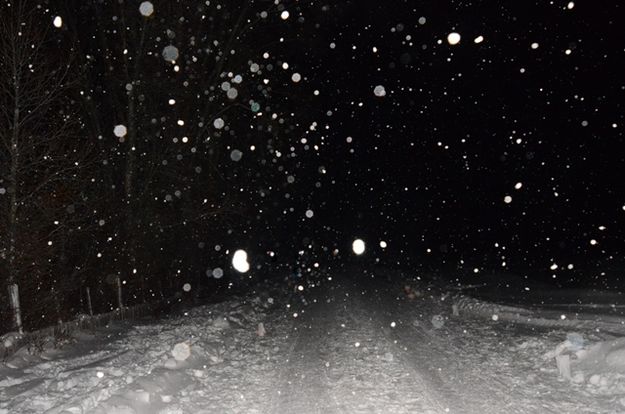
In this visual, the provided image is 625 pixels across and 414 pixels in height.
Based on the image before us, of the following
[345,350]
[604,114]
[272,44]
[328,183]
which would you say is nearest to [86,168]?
[345,350]

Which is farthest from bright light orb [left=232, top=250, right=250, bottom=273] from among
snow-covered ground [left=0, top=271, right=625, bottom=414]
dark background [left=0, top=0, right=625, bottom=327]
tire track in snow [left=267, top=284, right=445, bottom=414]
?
tire track in snow [left=267, top=284, right=445, bottom=414]

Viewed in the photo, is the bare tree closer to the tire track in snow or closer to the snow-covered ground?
the snow-covered ground

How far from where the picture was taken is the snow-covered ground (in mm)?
7750

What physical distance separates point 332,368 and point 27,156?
8083 mm

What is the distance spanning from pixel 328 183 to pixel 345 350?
3427 inches

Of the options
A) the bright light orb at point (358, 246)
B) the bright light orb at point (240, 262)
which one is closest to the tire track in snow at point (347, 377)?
the bright light orb at point (240, 262)

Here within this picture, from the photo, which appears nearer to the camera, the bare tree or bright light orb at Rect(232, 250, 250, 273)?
the bare tree

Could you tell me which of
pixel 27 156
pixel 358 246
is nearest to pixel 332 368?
pixel 27 156

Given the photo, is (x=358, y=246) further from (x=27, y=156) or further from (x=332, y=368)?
(x=332, y=368)

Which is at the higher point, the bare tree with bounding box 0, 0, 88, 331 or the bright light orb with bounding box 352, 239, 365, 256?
the bare tree with bounding box 0, 0, 88, 331

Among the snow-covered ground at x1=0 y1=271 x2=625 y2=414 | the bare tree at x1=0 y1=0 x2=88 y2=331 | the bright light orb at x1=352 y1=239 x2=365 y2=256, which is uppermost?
the bare tree at x1=0 y1=0 x2=88 y2=331

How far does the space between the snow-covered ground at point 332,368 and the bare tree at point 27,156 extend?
6.95 feet

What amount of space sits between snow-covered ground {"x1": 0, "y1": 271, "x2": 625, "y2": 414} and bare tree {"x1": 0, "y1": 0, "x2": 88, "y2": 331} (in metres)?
2.12

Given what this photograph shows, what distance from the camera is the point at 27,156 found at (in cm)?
1253
